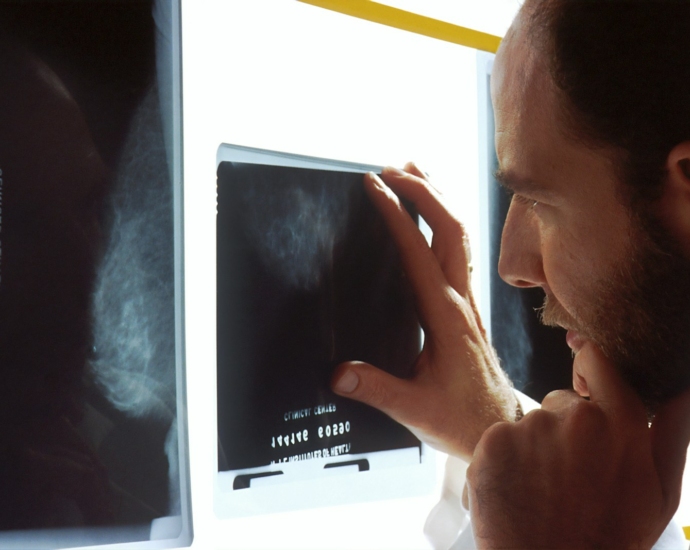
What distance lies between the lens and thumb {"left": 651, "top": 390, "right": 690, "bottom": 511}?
70cm

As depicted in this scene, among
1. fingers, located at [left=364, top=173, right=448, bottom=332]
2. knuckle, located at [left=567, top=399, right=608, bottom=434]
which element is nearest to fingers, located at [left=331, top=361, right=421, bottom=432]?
fingers, located at [left=364, top=173, right=448, bottom=332]

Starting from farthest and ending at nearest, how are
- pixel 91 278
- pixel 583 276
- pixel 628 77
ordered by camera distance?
pixel 583 276, pixel 628 77, pixel 91 278

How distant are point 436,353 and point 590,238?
0.26m

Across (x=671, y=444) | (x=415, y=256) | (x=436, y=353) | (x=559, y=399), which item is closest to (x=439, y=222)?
(x=415, y=256)

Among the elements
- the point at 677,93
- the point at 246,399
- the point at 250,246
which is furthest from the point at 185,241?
the point at 677,93

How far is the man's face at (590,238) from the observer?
2.36ft

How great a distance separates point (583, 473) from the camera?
66 cm

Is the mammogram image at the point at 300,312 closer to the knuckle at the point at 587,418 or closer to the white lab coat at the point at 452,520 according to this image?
the white lab coat at the point at 452,520

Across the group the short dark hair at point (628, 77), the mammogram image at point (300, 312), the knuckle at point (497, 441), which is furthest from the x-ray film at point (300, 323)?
the short dark hair at point (628, 77)

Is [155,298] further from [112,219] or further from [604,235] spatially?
[604,235]

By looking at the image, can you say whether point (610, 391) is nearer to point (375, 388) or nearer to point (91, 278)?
point (375, 388)

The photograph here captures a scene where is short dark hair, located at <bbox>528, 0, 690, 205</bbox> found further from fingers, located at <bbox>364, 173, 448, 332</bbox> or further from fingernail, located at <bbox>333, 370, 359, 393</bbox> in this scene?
fingernail, located at <bbox>333, 370, 359, 393</bbox>

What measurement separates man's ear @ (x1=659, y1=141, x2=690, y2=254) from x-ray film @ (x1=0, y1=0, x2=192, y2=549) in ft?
1.86

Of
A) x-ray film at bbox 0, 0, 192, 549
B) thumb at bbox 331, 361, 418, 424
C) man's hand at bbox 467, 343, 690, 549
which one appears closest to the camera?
x-ray film at bbox 0, 0, 192, 549
